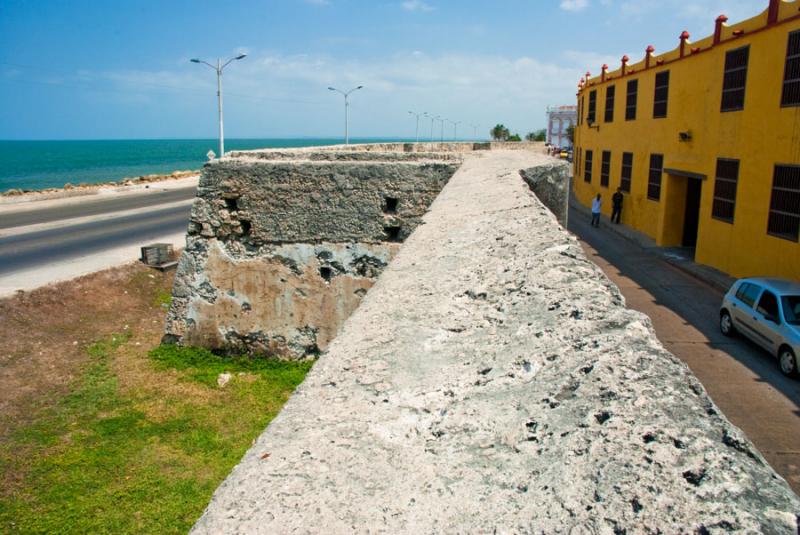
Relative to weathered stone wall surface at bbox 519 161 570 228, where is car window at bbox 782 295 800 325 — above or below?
below

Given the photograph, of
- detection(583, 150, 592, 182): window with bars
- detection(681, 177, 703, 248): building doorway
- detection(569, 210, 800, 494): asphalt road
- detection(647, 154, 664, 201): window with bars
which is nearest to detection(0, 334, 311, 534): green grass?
detection(569, 210, 800, 494): asphalt road

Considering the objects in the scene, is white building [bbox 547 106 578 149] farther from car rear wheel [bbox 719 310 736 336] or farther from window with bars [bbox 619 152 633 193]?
car rear wheel [bbox 719 310 736 336]

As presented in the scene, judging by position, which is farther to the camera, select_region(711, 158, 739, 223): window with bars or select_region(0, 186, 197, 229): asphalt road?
select_region(0, 186, 197, 229): asphalt road

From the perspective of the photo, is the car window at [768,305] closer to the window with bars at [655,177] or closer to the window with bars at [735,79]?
the window with bars at [735,79]

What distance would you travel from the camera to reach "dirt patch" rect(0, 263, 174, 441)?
8953mm

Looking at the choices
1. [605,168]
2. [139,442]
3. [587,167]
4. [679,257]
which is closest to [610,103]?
[605,168]

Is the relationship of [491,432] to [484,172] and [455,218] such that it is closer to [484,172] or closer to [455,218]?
[455,218]

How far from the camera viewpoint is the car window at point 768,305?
10906mm

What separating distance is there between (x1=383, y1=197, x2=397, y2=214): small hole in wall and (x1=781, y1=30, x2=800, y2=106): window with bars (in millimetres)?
10144

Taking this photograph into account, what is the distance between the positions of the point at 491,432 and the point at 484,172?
18.7ft

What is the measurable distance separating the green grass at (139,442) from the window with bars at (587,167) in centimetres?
2606

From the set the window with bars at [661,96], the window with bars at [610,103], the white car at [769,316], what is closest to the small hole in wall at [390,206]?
the white car at [769,316]

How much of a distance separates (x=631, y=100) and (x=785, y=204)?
12.6m

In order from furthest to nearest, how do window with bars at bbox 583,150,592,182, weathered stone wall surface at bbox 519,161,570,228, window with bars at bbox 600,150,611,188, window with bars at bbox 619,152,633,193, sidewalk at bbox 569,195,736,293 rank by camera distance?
window with bars at bbox 583,150,592,182
window with bars at bbox 600,150,611,188
window with bars at bbox 619,152,633,193
sidewalk at bbox 569,195,736,293
weathered stone wall surface at bbox 519,161,570,228
